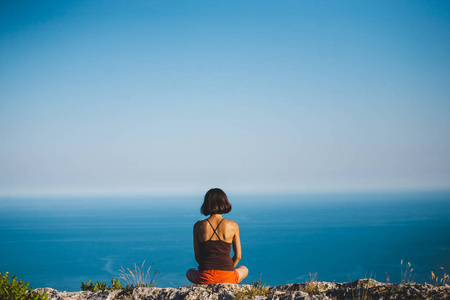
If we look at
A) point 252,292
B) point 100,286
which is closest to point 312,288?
point 252,292

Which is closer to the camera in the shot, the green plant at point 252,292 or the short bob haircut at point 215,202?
the green plant at point 252,292

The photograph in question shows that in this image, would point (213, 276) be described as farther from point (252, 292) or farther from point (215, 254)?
point (252, 292)

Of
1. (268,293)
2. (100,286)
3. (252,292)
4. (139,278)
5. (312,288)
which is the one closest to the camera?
(252,292)

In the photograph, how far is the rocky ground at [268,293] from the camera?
4562 mm

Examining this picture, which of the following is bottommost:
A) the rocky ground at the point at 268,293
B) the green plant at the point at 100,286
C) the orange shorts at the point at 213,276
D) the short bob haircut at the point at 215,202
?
the green plant at the point at 100,286

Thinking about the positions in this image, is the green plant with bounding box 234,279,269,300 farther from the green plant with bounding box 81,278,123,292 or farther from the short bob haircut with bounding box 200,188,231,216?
the green plant with bounding box 81,278,123,292

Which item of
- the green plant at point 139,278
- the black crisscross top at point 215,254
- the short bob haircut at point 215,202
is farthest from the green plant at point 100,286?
the short bob haircut at point 215,202

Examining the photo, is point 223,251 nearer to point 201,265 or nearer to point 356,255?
point 201,265

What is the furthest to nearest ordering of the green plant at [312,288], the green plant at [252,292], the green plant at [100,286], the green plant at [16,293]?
the green plant at [100,286]
the green plant at [312,288]
the green plant at [16,293]
the green plant at [252,292]

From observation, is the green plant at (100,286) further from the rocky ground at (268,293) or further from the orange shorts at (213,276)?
the orange shorts at (213,276)

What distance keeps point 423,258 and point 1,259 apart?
219586mm

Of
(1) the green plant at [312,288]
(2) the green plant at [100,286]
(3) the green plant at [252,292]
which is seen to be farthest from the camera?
(2) the green plant at [100,286]

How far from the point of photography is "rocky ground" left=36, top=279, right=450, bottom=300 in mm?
4562

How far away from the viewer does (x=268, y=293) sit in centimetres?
489
